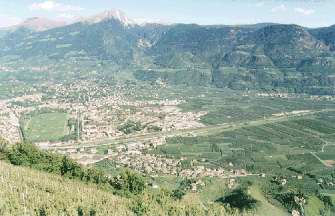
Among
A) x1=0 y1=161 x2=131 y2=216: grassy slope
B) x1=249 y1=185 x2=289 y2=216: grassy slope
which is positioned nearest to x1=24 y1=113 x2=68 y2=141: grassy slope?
x1=249 y1=185 x2=289 y2=216: grassy slope

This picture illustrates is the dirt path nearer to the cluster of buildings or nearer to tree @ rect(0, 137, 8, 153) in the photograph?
the cluster of buildings

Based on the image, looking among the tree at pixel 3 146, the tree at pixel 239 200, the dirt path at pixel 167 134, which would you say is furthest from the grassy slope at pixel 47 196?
the dirt path at pixel 167 134

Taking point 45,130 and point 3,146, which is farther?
point 45,130

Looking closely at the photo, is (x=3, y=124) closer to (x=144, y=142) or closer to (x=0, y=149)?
(x=144, y=142)

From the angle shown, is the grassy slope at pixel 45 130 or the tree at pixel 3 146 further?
the grassy slope at pixel 45 130

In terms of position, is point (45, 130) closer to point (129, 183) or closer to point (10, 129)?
point (10, 129)

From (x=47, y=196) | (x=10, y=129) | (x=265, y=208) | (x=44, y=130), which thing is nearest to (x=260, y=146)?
(x=265, y=208)

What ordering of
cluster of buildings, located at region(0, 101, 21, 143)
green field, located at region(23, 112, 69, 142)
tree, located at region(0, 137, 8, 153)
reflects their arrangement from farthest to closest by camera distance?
green field, located at region(23, 112, 69, 142), cluster of buildings, located at region(0, 101, 21, 143), tree, located at region(0, 137, 8, 153)

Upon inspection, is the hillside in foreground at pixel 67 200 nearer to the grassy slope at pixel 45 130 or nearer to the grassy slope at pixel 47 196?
the grassy slope at pixel 47 196

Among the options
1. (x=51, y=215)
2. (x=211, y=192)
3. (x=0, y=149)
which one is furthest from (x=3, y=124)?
(x=51, y=215)
